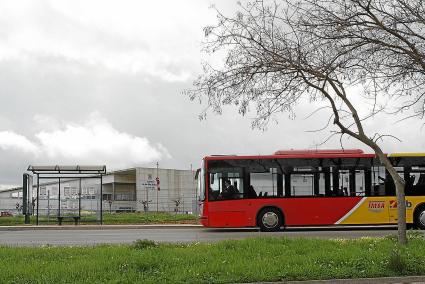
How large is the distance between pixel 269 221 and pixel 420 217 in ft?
18.9

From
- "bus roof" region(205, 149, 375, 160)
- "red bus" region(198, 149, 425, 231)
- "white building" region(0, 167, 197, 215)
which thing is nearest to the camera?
"red bus" region(198, 149, 425, 231)

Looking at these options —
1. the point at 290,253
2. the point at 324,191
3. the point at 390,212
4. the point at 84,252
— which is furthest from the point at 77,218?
the point at 290,253

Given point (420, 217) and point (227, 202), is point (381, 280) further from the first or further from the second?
point (420, 217)

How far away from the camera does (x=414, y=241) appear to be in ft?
40.4

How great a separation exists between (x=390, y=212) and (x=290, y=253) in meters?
11.5

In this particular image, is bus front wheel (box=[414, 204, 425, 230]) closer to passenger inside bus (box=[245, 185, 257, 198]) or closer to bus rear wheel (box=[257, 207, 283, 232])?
bus rear wheel (box=[257, 207, 283, 232])

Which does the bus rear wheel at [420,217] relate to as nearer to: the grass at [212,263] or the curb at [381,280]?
the grass at [212,263]

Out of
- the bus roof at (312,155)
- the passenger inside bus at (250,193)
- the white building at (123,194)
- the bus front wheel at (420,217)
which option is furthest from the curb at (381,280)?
the white building at (123,194)

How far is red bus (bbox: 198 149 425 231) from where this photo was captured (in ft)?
69.3

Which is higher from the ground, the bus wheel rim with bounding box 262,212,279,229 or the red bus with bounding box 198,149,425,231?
the red bus with bounding box 198,149,425,231

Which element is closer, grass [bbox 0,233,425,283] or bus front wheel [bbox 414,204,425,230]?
grass [bbox 0,233,425,283]

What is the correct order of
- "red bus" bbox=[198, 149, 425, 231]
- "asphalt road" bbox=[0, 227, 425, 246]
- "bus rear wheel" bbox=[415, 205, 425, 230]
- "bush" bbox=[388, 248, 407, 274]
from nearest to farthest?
"bush" bbox=[388, 248, 407, 274] → "asphalt road" bbox=[0, 227, 425, 246] → "bus rear wheel" bbox=[415, 205, 425, 230] → "red bus" bbox=[198, 149, 425, 231]

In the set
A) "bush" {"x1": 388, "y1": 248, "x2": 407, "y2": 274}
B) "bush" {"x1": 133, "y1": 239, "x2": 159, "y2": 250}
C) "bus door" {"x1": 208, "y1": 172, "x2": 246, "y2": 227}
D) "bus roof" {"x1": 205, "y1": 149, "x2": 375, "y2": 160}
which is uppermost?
"bus roof" {"x1": 205, "y1": 149, "x2": 375, "y2": 160}

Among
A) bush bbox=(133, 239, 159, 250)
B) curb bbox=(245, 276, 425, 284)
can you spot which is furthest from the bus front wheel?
bush bbox=(133, 239, 159, 250)
